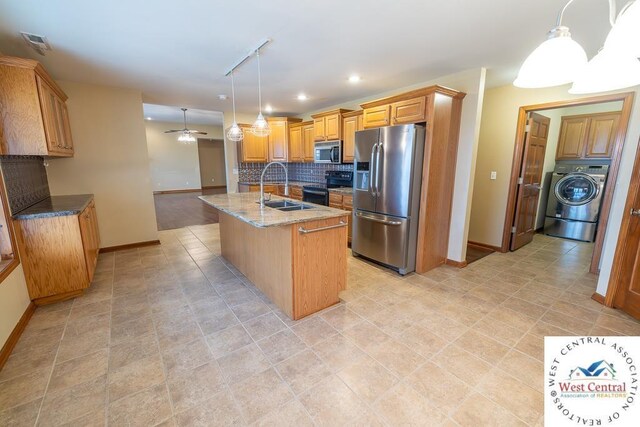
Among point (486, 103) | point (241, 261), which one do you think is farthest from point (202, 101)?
point (486, 103)

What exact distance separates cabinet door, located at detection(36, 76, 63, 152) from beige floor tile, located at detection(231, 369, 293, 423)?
2.86 metres

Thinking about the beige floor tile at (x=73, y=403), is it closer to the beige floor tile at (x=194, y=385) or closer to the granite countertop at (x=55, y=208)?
the beige floor tile at (x=194, y=385)

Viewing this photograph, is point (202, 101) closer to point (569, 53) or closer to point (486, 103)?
point (486, 103)

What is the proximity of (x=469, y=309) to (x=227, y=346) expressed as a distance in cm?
214

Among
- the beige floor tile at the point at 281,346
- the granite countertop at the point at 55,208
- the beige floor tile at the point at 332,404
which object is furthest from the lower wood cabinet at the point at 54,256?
the beige floor tile at the point at 332,404

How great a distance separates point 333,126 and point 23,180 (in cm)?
391

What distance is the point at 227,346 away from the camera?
2020mm

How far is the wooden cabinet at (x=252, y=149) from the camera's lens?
5766mm

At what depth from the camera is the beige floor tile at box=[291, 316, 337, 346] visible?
82.7 inches

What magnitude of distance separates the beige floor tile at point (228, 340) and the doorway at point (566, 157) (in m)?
3.83

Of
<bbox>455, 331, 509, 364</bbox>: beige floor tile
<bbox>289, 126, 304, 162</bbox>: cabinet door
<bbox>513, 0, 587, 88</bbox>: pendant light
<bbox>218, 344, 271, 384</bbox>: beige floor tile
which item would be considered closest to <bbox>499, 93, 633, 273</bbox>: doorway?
<bbox>455, 331, 509, 364</bbox>: beige floor tile

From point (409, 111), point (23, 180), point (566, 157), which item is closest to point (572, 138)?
point (566, 157)

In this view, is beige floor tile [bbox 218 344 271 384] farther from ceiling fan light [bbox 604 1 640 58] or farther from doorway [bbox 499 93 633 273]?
doorway [bbox 499 93 633 273]

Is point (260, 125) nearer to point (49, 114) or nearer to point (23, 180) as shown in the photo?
point (49, 114)
